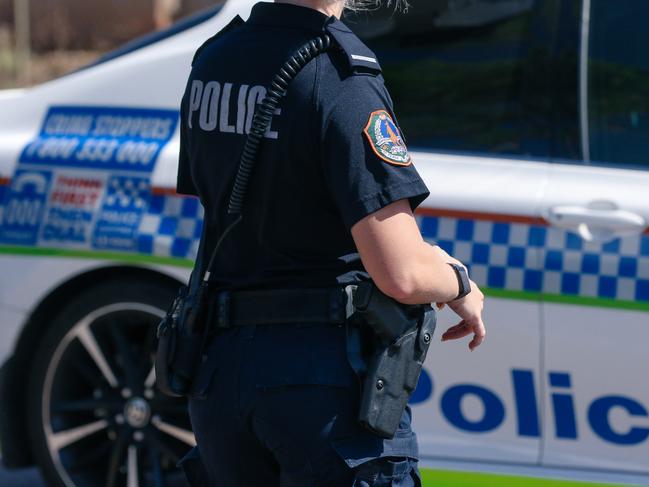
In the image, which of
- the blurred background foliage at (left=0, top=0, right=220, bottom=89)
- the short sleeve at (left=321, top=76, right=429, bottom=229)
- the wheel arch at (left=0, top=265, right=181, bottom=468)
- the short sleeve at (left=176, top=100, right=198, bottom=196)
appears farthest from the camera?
the blurred background foliage at (left=0, top=0, right=220, bottom=89)

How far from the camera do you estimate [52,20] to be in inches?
438

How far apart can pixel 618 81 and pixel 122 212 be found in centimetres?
132

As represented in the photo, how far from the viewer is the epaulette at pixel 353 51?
180 centimetres

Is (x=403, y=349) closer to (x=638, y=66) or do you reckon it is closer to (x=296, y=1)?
(x=296, y=1)

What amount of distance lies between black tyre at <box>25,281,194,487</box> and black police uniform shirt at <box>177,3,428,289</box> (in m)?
1.46

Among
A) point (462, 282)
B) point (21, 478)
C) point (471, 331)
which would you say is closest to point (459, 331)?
point (471, 331)

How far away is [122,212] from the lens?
11.1 ft

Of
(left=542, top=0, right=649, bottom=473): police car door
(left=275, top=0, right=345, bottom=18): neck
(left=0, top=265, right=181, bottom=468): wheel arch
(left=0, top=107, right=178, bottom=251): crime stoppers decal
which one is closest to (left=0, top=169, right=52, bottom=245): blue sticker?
(left=0, top=107, right=178, bottom=251): crime stoppers decal

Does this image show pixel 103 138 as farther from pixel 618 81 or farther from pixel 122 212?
pixel 618 81

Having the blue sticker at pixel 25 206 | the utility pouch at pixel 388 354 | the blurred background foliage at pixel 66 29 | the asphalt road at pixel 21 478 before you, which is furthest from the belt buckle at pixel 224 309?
the blurred background foliage at pixel 66 29

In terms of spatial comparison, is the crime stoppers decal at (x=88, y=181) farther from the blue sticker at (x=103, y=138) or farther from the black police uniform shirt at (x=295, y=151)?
the black police uniform shirt at (x=295, y=151)

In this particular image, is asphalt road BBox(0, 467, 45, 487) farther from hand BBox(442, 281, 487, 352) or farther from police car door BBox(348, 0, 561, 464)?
hand BBox(442, 281, 487, 352)

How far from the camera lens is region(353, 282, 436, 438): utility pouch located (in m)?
1.83

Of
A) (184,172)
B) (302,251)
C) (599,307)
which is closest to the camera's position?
(302,251)
